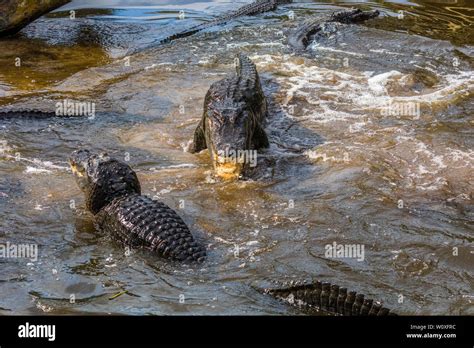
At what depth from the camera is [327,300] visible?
4.41m

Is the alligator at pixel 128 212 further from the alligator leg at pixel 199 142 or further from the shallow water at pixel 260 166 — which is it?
the alligator leg at pixel 199 142

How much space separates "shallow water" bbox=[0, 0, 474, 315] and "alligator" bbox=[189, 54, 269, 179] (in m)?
0.19

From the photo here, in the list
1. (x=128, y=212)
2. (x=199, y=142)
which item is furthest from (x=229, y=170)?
(x=128, y=212)

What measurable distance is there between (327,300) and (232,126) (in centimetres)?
335

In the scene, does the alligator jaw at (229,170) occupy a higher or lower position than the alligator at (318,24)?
lower

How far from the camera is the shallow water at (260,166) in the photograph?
5.00 m

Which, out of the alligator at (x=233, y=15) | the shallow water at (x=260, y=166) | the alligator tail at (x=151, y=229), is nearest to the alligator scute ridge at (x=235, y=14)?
the alligator at (x=233, y=15)

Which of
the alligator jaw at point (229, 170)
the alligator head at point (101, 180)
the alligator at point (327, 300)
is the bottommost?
the alligator at point (327, 300)

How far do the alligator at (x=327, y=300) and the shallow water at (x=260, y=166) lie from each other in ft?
0.31

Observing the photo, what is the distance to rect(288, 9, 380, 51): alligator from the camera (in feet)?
39.0

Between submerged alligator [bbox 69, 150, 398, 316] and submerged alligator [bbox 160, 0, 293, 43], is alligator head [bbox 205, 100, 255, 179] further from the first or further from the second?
submerged alligator [bbox 160, 0, 293, 43]

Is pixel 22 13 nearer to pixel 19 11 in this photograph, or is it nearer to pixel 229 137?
pixel 19 11

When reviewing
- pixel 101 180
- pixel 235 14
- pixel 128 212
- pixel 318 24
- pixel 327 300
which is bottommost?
pixel 327 300

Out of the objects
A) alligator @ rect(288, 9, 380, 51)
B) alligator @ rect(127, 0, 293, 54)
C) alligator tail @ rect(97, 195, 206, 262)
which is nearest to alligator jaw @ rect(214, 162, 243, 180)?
alligator tail @ rect(97, 195, 206, 262)
